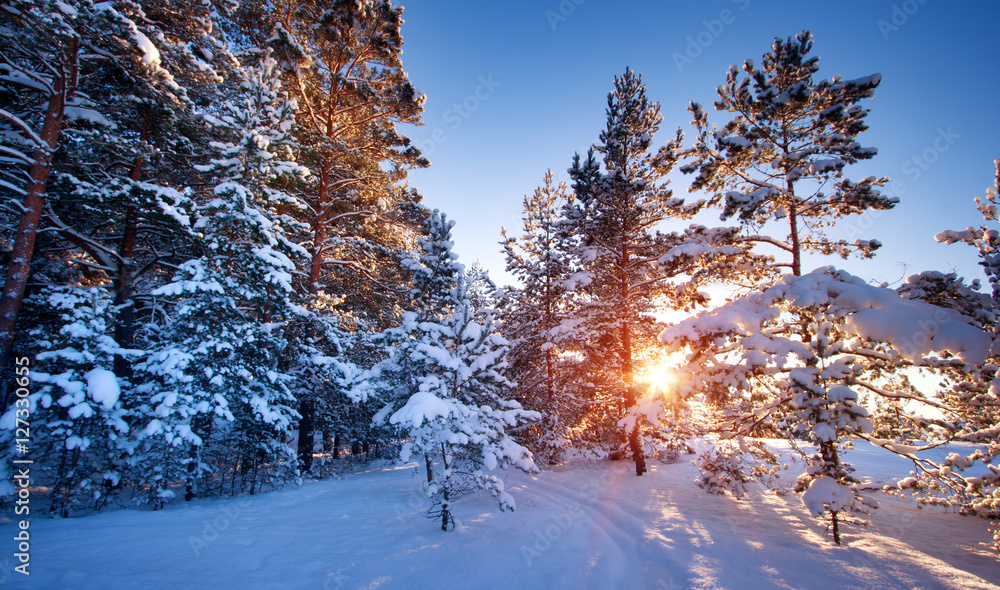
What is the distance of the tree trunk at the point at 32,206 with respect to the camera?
791 centimetres

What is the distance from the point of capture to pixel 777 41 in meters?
8.41

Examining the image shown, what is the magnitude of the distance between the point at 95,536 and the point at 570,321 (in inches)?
510

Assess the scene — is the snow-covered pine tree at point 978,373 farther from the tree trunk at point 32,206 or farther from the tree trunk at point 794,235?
the tree trunk at point 32,206

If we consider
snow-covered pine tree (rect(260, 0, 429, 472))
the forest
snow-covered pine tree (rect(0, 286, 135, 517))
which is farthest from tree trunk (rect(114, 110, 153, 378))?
snow-covered pine tree (rect(260, 0, 429, 472))

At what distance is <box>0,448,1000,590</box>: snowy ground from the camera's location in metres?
5.08

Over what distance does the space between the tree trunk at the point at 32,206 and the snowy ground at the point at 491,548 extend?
459 cm

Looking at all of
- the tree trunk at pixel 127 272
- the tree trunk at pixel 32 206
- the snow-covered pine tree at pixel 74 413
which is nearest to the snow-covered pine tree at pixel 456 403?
the snow-covered pine tree at pixel 74 413

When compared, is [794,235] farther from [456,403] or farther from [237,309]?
[237,309]

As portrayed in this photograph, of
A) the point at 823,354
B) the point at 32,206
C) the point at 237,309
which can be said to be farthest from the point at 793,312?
the point at 32,206

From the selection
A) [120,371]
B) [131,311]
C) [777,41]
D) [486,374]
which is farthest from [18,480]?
[777,41]

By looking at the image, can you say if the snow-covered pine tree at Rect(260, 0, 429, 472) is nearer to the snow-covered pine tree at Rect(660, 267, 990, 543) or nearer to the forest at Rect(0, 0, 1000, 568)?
the forest at Rect(0, 0, 1000, 568)

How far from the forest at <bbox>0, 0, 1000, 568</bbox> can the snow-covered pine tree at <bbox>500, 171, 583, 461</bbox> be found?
1.88 ft

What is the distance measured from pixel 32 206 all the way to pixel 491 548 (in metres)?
13.4

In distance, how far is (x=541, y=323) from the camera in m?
16.0
